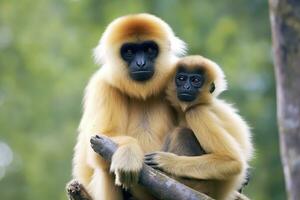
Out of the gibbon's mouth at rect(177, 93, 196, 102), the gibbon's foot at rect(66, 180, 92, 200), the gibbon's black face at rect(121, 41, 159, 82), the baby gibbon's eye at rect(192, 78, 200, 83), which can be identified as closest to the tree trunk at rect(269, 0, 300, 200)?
the gibbon's mouth at rect(177, 93, 196, 102)

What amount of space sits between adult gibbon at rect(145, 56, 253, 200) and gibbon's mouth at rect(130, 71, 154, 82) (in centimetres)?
30

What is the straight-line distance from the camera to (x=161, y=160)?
1116cm

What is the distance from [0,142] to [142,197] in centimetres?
2006

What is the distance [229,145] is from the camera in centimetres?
1134

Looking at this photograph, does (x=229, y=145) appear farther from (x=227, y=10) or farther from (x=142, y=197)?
(x=227, y=10)

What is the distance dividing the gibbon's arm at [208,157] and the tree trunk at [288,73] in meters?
1.00

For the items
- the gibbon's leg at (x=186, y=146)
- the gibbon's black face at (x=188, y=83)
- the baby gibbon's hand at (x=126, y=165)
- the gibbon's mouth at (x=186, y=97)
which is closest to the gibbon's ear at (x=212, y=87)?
the gibbon's black face at (x=188, y=83)

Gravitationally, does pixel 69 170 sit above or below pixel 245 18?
below

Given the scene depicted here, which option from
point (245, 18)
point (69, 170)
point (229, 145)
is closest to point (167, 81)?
point (229, 145)

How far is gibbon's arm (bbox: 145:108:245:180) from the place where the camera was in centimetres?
1115

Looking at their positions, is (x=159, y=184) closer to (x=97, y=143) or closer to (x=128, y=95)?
(x=97, y=143)

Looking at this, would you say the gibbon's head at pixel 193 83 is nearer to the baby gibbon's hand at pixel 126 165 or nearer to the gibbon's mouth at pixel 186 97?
the gibbon's mouth at pixel 186 97

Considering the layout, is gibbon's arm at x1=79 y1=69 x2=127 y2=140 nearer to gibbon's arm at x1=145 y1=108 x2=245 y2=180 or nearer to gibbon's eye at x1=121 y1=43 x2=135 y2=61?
gibbon's eye at x1=121 y1=43 x2=135 y2=61

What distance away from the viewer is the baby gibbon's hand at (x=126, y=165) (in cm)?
1069
